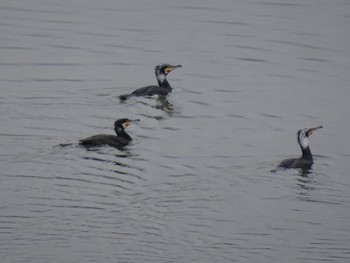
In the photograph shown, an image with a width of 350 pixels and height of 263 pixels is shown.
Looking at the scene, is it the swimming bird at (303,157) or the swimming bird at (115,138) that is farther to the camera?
the swimming bird at (115,138)

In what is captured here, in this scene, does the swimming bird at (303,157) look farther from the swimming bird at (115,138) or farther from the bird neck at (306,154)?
the swimming bird at (115,138)

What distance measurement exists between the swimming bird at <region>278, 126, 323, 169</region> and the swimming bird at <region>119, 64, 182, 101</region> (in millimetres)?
5364

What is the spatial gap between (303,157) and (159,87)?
6.30 meters

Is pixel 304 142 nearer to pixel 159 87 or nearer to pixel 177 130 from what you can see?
pixel 177 130

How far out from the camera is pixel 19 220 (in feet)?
55.4

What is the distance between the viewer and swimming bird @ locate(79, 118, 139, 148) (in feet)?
68.9

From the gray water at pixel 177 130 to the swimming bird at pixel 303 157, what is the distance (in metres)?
0.19

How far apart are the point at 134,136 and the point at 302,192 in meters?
4.84

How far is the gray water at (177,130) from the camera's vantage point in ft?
54.5

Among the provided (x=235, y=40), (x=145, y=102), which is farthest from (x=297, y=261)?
(x=235, y=40)

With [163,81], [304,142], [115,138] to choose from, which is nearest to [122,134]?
[115,138]

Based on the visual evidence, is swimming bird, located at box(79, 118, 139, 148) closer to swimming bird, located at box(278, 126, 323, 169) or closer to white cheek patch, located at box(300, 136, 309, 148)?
swimming bird, located at box(278, 126, 323, 169)

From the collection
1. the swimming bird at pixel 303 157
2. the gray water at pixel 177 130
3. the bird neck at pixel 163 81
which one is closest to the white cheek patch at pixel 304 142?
the swimming bird at pixel 303 157

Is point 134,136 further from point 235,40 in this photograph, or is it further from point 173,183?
point 235,40
